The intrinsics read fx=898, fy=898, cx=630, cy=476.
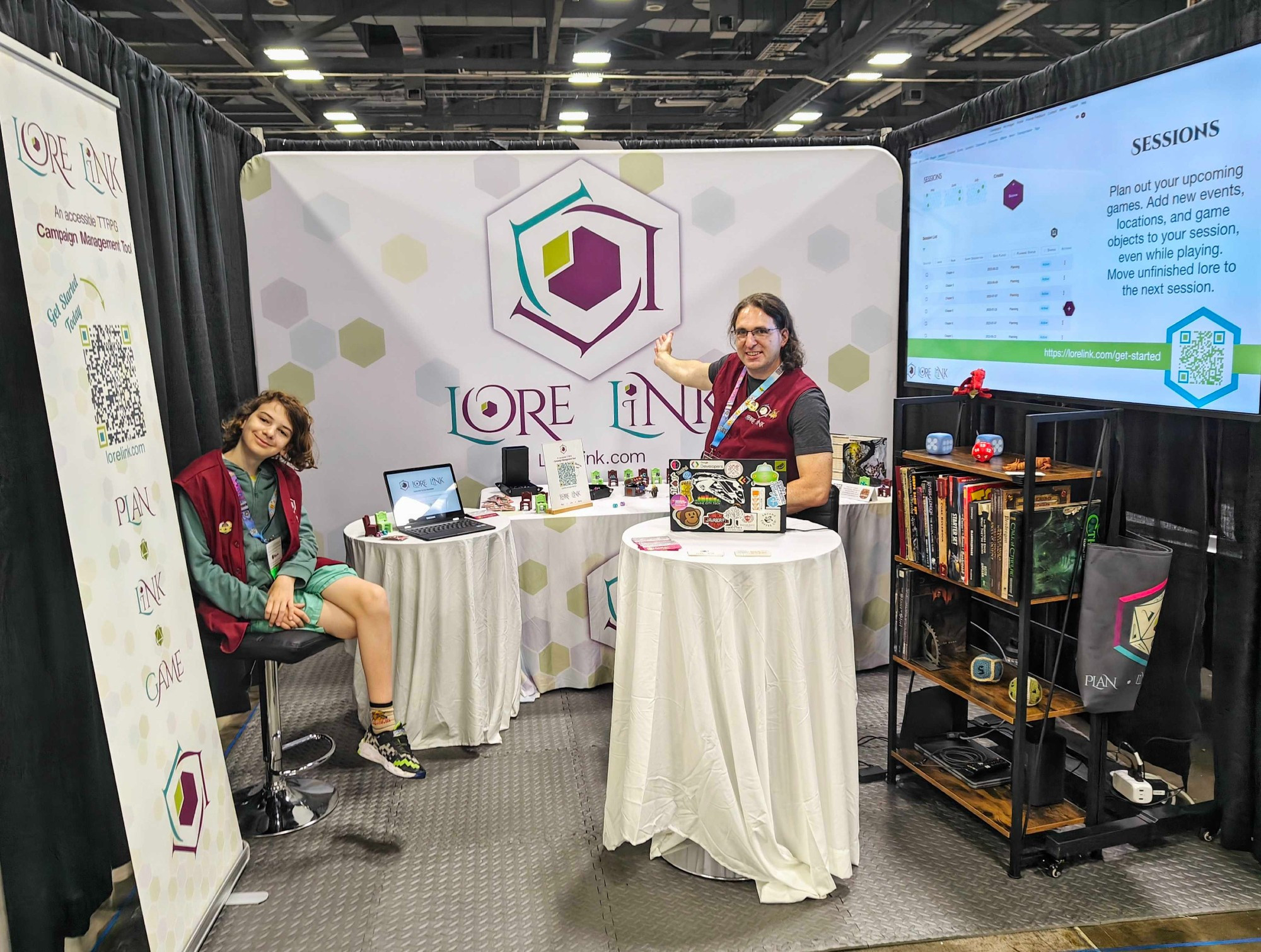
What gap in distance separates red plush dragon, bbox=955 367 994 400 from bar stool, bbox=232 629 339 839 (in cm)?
197

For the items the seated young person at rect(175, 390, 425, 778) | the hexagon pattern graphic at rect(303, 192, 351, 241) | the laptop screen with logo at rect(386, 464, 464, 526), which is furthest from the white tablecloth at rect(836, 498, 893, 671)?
the hexagon pattern graphic at rect(303, 192, 351, 241)

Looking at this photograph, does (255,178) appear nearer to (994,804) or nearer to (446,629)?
(446,629)

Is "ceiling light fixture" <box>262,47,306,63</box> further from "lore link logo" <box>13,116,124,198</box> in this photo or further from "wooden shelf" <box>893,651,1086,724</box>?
"wooden shelf" <box>893,651,1086,724</box>

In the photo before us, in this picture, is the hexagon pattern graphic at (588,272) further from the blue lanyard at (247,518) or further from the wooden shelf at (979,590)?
the wooden shelf at (979,590)

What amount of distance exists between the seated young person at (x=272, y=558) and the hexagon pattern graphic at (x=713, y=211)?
6.40ft

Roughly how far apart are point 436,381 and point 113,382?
1.91 meters

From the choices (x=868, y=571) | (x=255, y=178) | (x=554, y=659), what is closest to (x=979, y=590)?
(x=868, y=571)

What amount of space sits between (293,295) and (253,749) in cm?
181

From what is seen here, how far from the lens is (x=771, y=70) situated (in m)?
6.10

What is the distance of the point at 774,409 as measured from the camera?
2.81 meters

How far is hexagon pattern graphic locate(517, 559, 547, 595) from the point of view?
3451 mm

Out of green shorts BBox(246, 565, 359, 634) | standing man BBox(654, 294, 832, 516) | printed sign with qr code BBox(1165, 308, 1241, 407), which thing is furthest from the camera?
standing man BBox(654, 294, 832, 516)

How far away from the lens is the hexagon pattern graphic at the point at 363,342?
3764mm

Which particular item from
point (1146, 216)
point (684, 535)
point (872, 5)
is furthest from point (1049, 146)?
point (872, 5)
